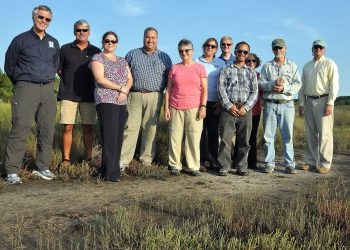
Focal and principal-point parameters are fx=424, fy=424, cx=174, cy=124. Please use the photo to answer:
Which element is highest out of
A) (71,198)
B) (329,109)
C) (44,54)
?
(44,54)

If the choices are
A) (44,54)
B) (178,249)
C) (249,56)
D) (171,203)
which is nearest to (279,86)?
(249,56)

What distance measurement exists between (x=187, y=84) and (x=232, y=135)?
1.26 m

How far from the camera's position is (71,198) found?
5590 millimetres

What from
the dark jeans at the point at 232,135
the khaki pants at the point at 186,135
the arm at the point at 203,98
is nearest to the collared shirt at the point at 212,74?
the dark jeans at the point at 232,135

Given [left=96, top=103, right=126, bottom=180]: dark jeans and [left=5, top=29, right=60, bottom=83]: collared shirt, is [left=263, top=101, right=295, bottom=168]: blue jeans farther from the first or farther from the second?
[left=5, top=29, right=60, bottom=83]: collared shirt

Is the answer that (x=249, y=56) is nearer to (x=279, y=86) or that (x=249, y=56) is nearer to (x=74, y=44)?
(x=279, y=86)

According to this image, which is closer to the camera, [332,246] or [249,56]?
[332,246]

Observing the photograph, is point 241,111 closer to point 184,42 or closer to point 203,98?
point 203,98

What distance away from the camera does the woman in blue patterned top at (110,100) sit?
6.59m

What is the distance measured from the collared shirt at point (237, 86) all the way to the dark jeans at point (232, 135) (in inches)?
9.4

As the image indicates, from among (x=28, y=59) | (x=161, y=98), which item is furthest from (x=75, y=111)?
(x=161, y=98)

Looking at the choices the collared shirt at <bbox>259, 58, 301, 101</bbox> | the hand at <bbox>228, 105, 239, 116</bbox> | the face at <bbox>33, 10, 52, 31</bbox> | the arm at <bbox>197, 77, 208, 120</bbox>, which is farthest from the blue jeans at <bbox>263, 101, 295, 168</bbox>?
the face at <bbox>33, 10, 52, 31</bbox>

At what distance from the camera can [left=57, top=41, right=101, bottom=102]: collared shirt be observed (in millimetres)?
7051

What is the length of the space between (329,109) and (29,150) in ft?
18.3
